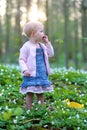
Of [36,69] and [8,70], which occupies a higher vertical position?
[36,69]

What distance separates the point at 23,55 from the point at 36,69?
0.32m

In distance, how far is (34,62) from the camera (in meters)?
5.78

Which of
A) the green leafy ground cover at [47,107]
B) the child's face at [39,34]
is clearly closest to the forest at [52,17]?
the child's face at [39,34]

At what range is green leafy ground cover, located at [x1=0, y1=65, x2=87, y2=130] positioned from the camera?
5215 mm

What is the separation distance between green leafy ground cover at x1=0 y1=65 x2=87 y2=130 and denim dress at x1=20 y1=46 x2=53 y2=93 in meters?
0.32

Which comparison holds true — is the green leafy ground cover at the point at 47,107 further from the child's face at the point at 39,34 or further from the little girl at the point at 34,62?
the child's face at the point at 39,34

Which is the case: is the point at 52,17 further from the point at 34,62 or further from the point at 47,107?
the point at 34,62

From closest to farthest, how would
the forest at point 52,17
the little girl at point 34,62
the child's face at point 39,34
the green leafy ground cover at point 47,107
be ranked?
1. the green leafy ground cover at point 47,107
2. the little girl at point 34,62
3. the child's face at point 39,34
4. the forest at point 52,17

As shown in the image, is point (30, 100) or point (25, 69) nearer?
point (25, 69)

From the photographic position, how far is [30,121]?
214 inches

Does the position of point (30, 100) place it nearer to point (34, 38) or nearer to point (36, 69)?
point (36, 69)

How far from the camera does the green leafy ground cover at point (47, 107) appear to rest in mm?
5215

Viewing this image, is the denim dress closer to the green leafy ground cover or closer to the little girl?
the little girl

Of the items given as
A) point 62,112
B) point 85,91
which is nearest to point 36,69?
point 62,112
